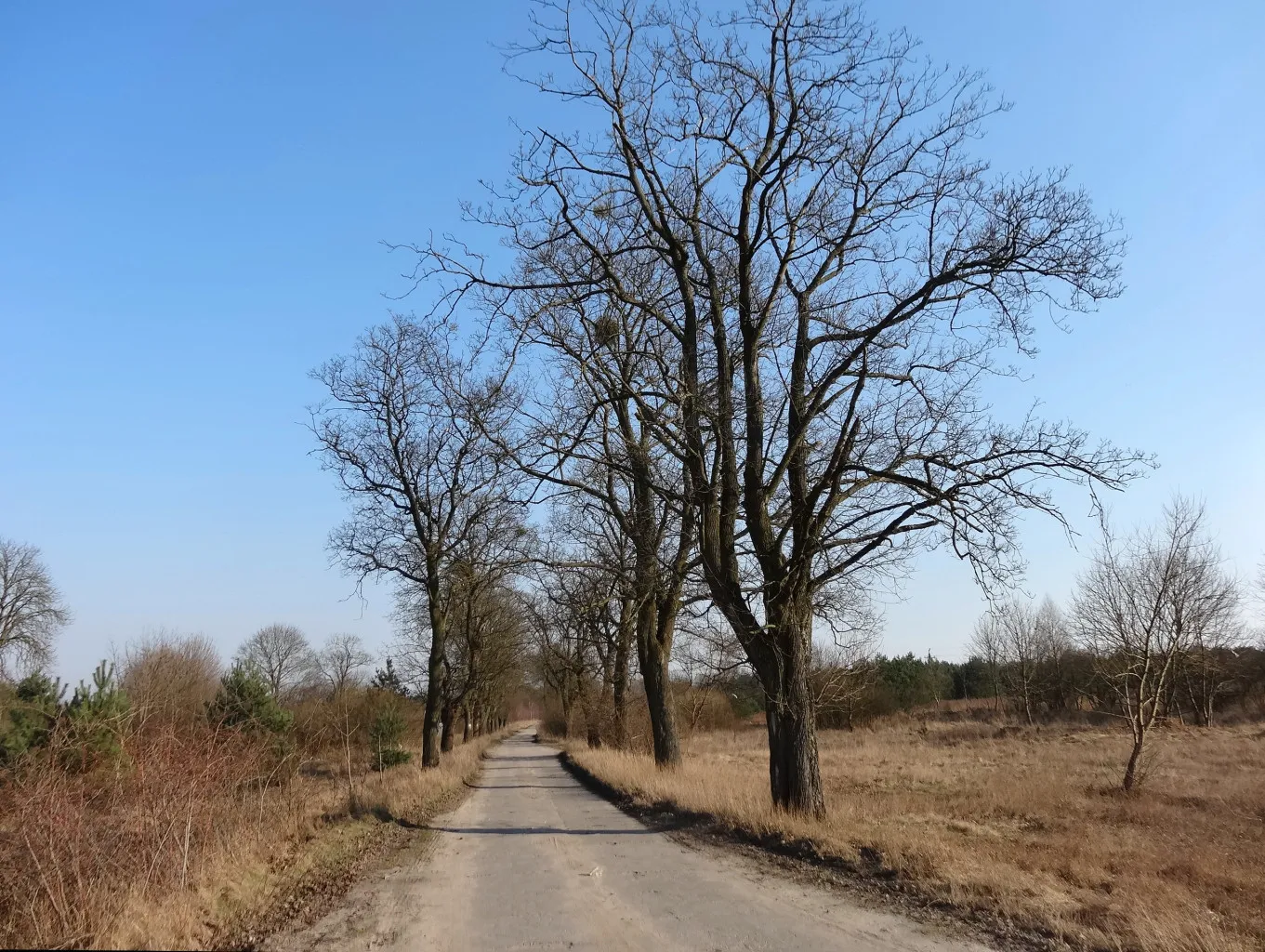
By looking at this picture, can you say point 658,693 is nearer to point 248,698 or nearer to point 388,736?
point 248,698

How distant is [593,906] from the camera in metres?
7.71

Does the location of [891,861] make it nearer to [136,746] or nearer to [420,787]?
[136,746]

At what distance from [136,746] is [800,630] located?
886 cm

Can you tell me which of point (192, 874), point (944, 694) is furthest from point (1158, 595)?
point (944, 694)

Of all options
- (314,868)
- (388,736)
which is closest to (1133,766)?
(314,868)

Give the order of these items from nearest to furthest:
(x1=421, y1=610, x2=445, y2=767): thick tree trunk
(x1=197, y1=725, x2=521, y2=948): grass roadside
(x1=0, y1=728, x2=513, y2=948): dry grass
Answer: (x1=0, y1=728, x2=513, y2=948): dry grass → (x1=197, y1=725, x2=521, y2=948): grass roadside → (x1=421, y1=610, x2=445, y2=767): thick tree trunk

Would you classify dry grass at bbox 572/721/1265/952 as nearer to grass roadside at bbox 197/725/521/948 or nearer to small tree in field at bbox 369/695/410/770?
grass roadside at bbox 197/725/521/948

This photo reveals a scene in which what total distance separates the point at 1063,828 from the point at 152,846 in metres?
13.6

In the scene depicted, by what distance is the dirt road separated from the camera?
650 cm

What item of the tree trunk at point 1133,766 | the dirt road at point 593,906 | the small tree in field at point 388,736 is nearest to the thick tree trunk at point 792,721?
the dirt road at point 593,906

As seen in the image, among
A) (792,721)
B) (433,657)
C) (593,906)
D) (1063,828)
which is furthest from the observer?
(433,657)

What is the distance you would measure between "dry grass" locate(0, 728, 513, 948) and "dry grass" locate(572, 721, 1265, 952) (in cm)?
618

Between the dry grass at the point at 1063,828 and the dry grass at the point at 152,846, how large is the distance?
6181 mm

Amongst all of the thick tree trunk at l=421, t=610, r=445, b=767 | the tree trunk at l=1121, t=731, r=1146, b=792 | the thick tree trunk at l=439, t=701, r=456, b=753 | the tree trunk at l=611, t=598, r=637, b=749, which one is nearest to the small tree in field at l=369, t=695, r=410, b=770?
the thick tree trunk at l=421, t=610, r=445, b=767
